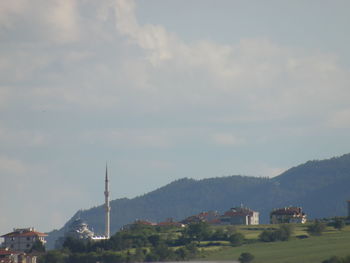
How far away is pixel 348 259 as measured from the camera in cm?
16450

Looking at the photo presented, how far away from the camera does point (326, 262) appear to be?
196375mm

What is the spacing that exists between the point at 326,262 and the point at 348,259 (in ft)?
106

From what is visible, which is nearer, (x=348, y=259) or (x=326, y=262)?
(x=348, y=259)
